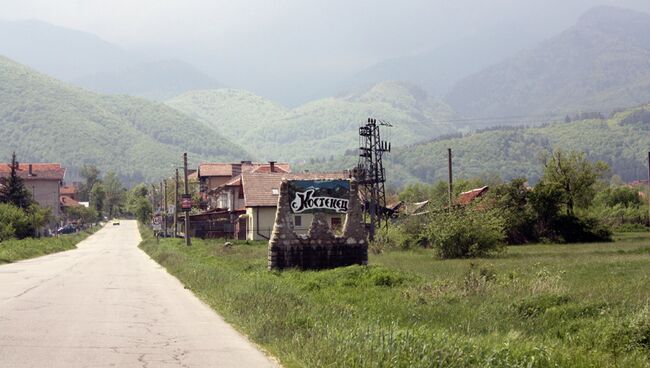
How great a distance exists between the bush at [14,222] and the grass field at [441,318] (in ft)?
139

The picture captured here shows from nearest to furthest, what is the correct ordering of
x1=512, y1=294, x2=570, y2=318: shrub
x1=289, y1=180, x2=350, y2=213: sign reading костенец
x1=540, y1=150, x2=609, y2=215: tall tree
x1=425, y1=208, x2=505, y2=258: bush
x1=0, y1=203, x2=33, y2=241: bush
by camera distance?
1. x1=512, y1=294, x2=570, y2=318: shrub
2. x1=289, y1=180, x2=350, y2=213: sign reading костенец
3. x1=425, y1=208, x2=505, y2=258: bush
4. x1=0, y1=203, x2=33, y2=241: bush
5. x1=540, y1=150, x2=609, y2=215: tall tree

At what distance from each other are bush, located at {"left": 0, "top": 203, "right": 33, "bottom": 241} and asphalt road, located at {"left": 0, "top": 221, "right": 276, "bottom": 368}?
39208 millimetres

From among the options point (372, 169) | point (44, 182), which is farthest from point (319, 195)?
point (44, 182)

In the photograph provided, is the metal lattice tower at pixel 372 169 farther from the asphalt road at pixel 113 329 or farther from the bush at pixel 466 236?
the asphalt road at pixel 113 329

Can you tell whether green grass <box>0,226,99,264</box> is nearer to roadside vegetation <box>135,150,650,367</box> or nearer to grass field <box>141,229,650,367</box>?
roadside vegetation <box>135,150,650,367</box>

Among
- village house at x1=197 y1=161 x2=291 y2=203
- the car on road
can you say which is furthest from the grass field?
the car on road

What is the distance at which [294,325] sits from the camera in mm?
14953

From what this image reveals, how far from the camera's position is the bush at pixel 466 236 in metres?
43.6

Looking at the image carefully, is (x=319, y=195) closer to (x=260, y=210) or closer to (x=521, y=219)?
(x=521, y=219)

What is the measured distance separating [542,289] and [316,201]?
1244 cm

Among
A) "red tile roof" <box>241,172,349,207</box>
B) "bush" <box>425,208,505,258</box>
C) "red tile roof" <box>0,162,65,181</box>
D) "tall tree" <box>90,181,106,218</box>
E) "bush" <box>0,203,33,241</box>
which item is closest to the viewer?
"bush" <box>425,208,505,258</box>

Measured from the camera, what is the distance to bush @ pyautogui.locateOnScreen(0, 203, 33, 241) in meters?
64.2

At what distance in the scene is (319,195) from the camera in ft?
97.7

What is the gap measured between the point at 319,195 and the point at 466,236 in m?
15.8
